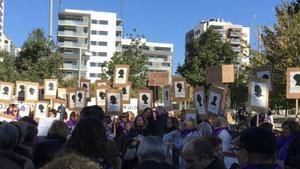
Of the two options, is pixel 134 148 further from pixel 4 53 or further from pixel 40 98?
pixel 4 53

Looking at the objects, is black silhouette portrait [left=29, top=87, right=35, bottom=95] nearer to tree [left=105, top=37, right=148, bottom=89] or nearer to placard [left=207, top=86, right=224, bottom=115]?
placard [left=207, top=86, right=224, bottom=115]

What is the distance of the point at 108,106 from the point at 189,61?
29.7m

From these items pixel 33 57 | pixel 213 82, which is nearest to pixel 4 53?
pixel 33 57

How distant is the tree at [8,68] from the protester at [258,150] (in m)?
29.4

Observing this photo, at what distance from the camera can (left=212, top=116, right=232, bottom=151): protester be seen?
961 centimetres

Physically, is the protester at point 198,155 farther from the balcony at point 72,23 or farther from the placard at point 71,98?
the balcony at point 72,23

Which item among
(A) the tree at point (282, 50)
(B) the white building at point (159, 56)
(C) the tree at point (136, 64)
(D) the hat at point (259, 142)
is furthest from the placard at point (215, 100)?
(B) the white building at point (159, 56)

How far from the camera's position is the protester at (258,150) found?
4.21 metres

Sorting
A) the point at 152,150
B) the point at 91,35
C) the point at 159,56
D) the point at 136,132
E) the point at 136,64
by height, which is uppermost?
the point at 91,35

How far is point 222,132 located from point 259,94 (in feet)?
8.43

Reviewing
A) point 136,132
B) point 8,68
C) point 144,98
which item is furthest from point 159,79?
point 8,68

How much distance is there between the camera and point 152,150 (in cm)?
472

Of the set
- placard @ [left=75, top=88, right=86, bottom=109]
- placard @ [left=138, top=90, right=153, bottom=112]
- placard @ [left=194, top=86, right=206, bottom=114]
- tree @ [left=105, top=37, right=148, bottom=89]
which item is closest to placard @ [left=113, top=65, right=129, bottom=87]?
placard @ [left=138, top=90, right=153, bottom=112]

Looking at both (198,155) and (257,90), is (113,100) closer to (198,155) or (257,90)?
(257,90)
